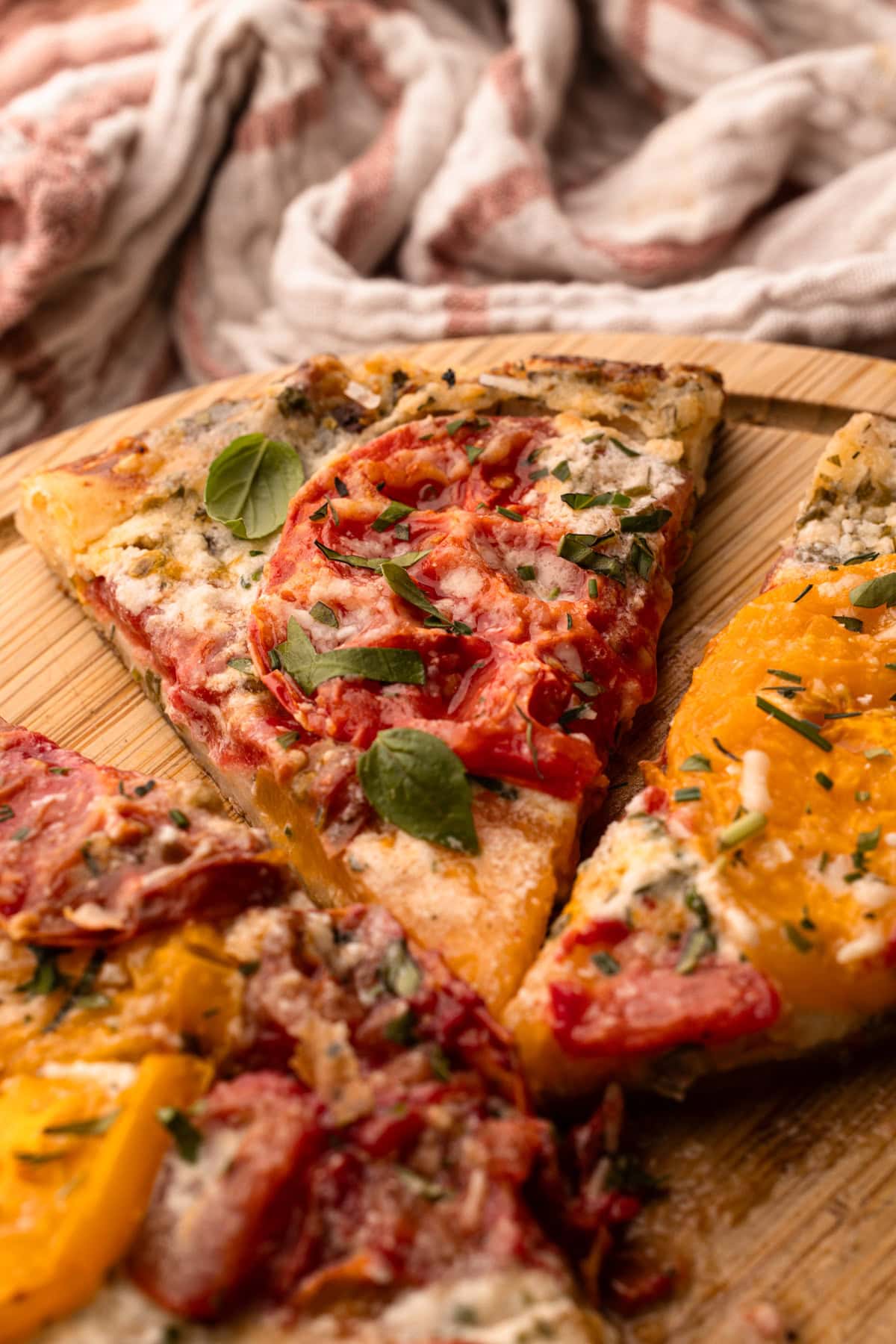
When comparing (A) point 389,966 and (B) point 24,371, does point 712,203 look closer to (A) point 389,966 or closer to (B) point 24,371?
(B) point 24,371

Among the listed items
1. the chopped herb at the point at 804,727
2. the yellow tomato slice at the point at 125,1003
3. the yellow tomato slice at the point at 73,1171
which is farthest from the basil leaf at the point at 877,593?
the yellow tomato slice at the point at 73,1171

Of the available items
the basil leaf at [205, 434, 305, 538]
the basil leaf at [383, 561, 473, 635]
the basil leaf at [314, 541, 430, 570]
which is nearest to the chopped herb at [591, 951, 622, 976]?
the basil leaf at [383, 561, 473, 635]

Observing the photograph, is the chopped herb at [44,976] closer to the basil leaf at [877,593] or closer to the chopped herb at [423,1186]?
the chopped herb at [423,1186]

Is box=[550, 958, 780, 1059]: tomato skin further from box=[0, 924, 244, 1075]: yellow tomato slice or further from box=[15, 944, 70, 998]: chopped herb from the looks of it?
box=[15, 944, 70, 998]: chopped herb

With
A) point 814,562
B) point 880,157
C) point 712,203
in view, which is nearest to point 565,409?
point 814,562

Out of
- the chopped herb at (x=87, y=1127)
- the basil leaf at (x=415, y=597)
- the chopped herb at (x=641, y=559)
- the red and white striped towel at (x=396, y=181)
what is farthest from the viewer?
the red and white striped towel at (x=396, y=181)
